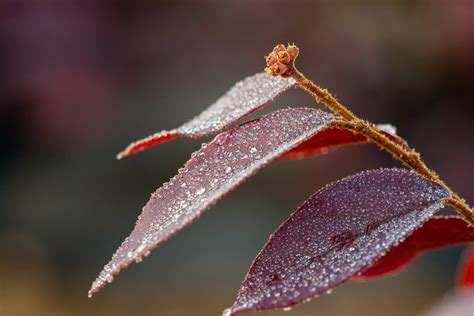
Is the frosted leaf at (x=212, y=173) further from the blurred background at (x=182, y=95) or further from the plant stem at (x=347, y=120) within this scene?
the blurred background at (x=182, y=95)

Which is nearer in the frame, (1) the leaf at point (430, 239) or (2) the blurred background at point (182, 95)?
(1) the leaf at point (430, 239)

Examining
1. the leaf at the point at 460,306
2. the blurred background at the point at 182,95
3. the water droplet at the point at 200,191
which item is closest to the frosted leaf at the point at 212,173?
the water droplet at the point at 200,191

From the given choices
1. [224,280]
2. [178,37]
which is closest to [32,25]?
[178,37]

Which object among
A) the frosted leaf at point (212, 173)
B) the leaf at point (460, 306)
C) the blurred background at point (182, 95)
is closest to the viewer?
the frosted leaf at point (212, 173)

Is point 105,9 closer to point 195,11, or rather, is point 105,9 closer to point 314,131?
point 195,11

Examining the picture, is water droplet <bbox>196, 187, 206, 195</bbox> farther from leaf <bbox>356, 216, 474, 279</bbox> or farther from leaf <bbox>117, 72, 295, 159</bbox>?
leaf <bbox>356, 216, 474, 279</bbox>

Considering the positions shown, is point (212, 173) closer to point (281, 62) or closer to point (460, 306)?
point (281, 62)

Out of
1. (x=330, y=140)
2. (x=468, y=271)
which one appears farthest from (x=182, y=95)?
(x=330, y=140)
